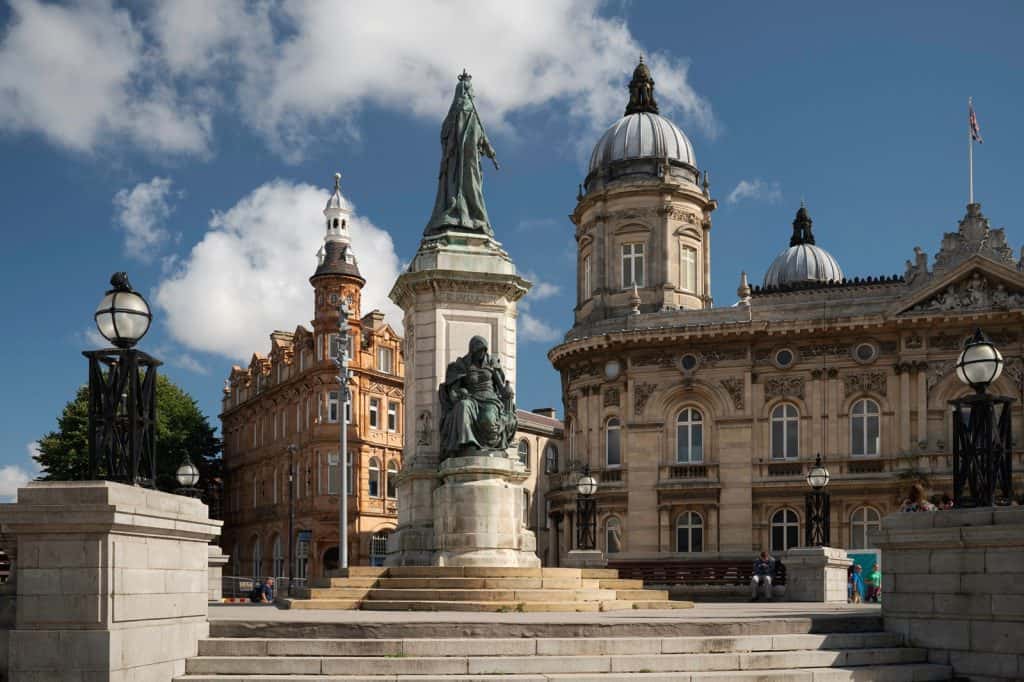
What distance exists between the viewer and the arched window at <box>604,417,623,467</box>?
55031mm

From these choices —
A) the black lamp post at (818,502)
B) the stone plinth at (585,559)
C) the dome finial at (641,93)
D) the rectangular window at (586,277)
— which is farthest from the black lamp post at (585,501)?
the dome finial at (641,93)

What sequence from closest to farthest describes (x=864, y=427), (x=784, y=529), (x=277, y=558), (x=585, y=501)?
(x=585, y=501)
(x=864, y=427)
(x=784, y=529)
(x=277, y=558)

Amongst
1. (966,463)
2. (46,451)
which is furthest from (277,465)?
(966,463)

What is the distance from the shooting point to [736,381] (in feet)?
173

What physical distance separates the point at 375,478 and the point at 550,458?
1483cm

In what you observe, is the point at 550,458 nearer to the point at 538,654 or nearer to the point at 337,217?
the point at 337,217

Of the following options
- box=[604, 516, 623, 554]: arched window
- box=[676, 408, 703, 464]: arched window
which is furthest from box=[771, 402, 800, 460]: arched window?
box=[604, 516, 623, 554]: arched window

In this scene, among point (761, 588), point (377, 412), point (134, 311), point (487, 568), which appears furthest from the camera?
point (377, 412)

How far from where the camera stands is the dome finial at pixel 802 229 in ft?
243

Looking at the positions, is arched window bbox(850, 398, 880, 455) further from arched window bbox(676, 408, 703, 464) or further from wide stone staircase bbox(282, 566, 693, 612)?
wide stone staircase bbox(282, 566, 693, 612)

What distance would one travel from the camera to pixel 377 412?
234 feet

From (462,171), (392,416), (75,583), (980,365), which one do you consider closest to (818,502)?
(462,171)

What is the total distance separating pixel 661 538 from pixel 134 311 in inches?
1624

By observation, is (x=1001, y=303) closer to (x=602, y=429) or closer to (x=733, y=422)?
(x=733, y=422)
